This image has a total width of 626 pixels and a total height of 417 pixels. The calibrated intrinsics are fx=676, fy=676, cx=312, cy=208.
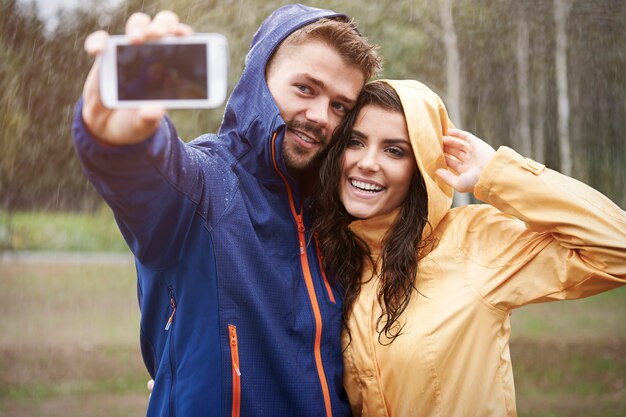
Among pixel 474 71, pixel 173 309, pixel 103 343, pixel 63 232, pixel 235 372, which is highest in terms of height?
pixel 474 71

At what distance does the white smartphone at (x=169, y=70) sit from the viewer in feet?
4.97

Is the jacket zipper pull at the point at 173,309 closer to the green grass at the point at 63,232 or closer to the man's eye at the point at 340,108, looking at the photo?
the man's eye at the point at 340,108

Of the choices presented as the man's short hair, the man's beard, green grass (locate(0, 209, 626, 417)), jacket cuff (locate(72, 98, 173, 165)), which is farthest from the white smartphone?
green grass (locate(0, 209, 626, 417))

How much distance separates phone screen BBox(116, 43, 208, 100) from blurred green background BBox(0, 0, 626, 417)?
6147 mm

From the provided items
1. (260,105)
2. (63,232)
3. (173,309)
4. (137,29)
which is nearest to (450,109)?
(260,105)

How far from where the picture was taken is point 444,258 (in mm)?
2680

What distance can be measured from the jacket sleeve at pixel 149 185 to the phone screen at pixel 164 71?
0.77ft

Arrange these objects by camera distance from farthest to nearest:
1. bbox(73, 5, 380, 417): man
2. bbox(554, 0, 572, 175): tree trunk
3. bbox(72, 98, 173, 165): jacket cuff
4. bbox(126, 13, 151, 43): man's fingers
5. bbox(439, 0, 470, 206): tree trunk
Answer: bbox(554, 0, 572, 175): tree trunk
bbox(439, 0, 470, 206): tree trunk
bbox(73, 5, 380, 417): man
bbox(72, 98, 173, 165): jacket cuff
bbox(126, 13, 151, 43): man's fingers

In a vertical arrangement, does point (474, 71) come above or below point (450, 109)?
above

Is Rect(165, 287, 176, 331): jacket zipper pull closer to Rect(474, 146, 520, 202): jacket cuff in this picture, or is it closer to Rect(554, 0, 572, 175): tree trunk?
Rect(474, 146, 520, 202): jacket cuff

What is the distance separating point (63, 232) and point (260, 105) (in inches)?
466

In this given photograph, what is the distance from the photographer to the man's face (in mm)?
2678

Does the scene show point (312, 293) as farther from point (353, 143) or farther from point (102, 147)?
point (102, 147)

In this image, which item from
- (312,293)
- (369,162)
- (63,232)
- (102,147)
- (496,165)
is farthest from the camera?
(63,232)
